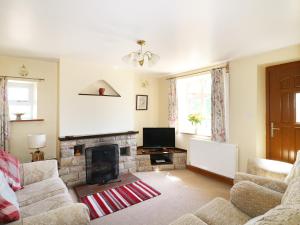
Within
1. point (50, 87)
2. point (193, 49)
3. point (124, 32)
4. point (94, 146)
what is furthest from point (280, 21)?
point (50, 87)

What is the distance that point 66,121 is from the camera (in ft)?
11.7

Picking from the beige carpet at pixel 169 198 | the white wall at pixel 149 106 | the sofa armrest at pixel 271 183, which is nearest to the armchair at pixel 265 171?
the sofa armrest at pixel 271 183

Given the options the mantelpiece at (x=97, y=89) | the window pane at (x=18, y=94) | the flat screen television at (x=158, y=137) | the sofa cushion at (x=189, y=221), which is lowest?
the sofa cushion at (x=189, y=221)

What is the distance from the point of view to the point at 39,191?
2.16 m

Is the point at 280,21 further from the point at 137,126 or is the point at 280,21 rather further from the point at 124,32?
the point at 137,126

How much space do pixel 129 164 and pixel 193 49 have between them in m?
2.76

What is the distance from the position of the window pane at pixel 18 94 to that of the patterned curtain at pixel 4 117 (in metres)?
0.24

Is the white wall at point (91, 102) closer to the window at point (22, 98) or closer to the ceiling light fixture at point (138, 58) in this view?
the window at point (22, 98)

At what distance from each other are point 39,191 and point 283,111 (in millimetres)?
3713

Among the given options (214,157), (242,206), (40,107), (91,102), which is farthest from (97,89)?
(242,206)

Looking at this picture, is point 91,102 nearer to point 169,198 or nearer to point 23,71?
point 23,71

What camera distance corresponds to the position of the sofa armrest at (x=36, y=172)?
8.11 feet

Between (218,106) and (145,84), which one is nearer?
(218,106)

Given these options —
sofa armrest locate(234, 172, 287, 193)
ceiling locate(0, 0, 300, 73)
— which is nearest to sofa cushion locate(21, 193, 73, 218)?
ceiling locate(0, 0, 300, 73)
